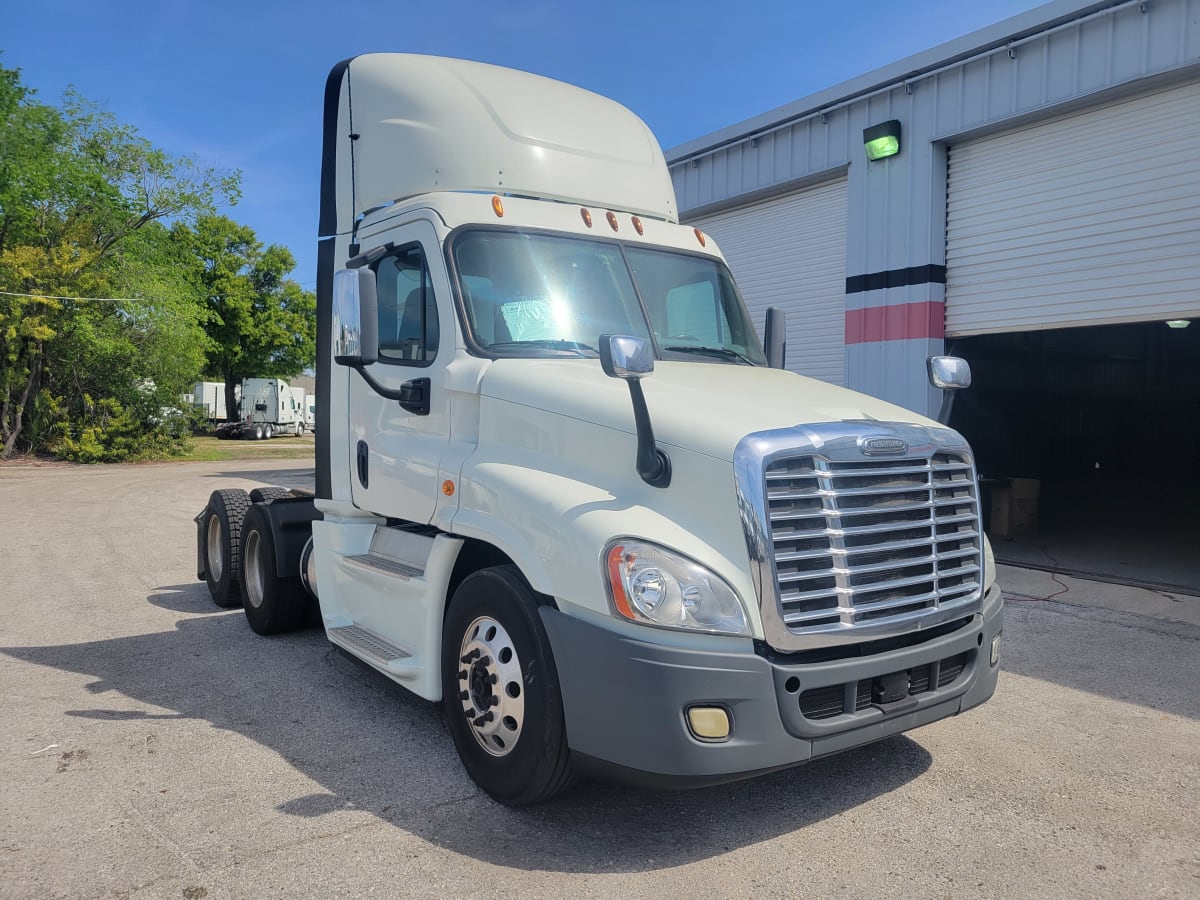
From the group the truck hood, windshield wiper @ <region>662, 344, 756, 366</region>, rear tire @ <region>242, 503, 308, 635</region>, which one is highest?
windshield wiper @ <region>662, 344, 756, 366</region>

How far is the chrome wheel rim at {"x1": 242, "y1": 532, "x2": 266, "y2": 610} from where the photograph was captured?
6762 mm

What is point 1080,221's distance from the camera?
9.49m

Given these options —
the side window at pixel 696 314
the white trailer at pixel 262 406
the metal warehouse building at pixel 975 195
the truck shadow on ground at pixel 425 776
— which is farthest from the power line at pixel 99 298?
the side window at pixel 696 314

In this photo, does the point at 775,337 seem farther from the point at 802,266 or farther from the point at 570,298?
the point at 802,266

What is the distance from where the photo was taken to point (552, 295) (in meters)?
4.53

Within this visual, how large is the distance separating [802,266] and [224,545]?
838 cm

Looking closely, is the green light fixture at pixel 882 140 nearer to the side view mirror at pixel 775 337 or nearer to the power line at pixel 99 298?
the side view mirror at pixel 775 337

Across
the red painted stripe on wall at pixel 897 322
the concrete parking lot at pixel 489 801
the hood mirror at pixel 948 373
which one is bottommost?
the concrete parking lot at pixel 489 801

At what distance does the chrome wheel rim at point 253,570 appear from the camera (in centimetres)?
676

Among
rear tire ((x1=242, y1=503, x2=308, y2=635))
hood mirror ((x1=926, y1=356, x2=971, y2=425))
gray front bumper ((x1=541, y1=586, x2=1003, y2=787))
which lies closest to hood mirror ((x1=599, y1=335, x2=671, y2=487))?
gray front bumper ((x1=541, y1=586, x2=1003, y2=787))

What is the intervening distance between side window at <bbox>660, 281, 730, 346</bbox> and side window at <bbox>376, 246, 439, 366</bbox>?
1220mm

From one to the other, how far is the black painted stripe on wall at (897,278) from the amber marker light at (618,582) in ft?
28.4

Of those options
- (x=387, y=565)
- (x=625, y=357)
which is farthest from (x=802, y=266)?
(x=625, y=357)

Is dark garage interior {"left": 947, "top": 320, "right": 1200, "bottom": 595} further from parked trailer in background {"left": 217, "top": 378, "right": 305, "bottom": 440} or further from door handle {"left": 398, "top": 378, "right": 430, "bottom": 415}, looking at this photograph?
parked trailer in background {"left": 217, "top": 378, "right": 305, "bottom": 440}
